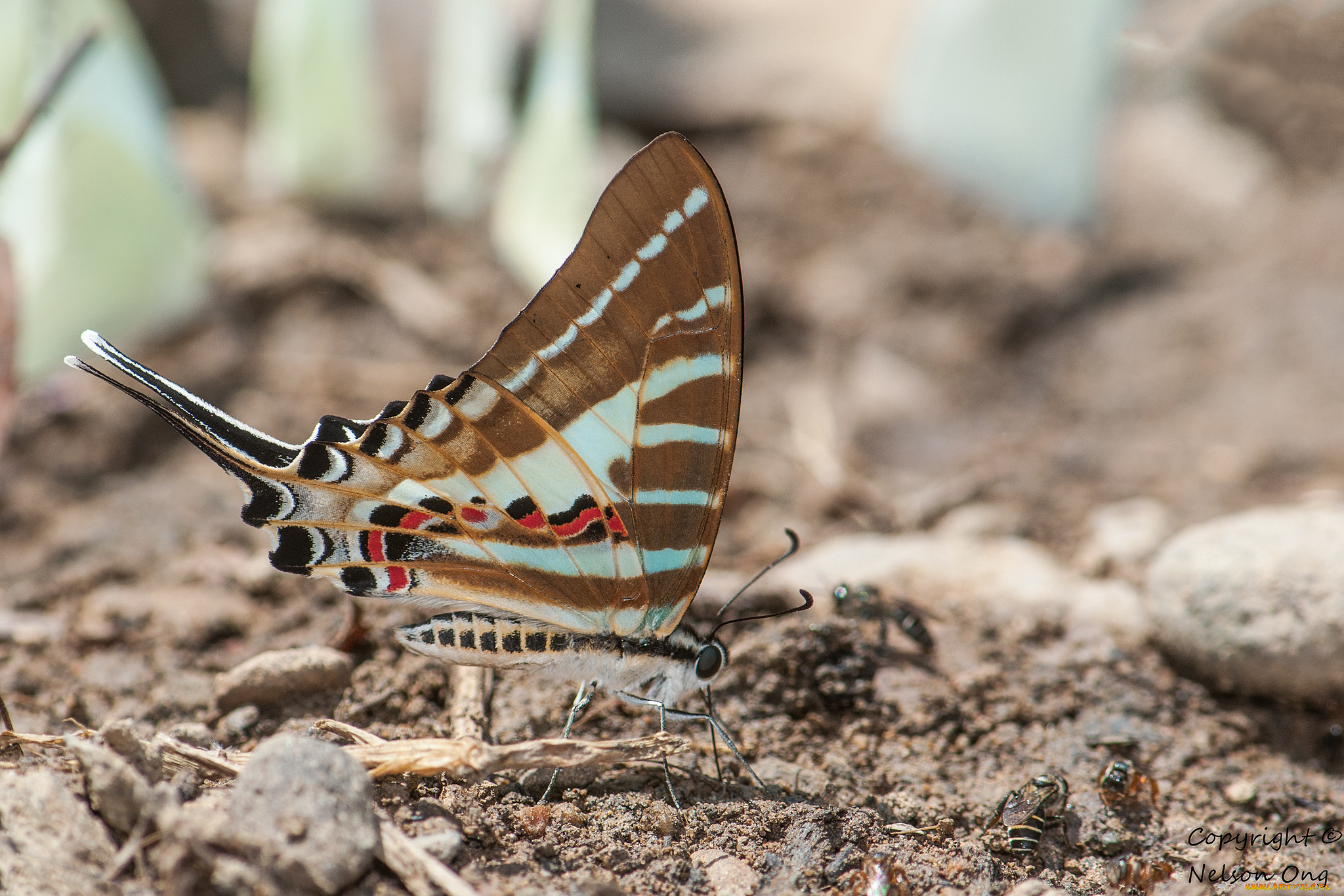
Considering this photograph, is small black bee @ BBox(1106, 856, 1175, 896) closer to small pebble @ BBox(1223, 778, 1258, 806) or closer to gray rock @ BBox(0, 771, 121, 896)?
small pebble @ BBox(1223, 778, 1258, 806)

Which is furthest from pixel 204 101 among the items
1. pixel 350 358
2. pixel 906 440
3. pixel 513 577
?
pixel 513 577

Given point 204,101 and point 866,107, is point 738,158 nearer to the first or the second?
point 866,107

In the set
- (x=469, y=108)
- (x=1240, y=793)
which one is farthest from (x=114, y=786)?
(x=469, y=108)

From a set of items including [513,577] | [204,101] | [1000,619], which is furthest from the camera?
[204,101]

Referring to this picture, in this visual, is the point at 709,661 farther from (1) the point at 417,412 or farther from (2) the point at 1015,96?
(2) the point at 1015,96

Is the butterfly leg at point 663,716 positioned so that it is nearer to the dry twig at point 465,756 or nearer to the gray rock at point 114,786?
the dry twig at point 465,756

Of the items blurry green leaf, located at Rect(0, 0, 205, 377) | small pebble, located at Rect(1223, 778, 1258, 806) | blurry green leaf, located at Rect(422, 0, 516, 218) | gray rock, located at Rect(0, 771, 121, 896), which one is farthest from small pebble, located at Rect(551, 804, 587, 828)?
blurry green leaf, located at Rect(422, 0, 516, 218)

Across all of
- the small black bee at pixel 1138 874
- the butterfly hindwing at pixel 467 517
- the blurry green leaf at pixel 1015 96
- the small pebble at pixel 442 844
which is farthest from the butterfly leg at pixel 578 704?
the blurry green leaf at pixel 1015 96
